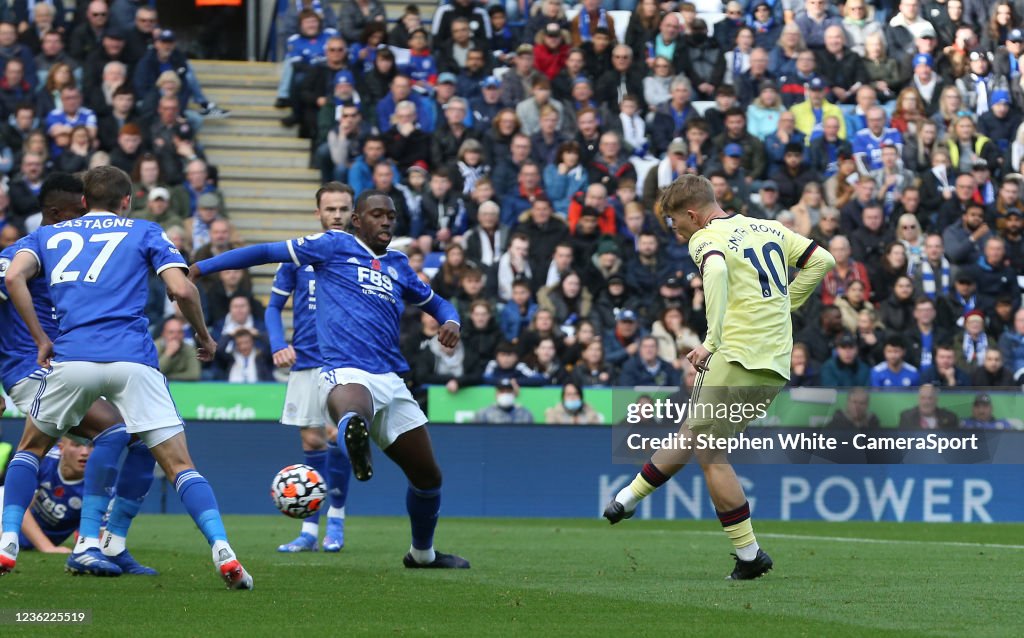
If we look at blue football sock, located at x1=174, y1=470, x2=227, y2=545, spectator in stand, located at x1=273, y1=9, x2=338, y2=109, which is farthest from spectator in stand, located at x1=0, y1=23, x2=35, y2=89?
blue football sock, located at x1=174, y1=470, x2=227, y2=545

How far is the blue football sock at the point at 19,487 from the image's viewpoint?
28.6 feet

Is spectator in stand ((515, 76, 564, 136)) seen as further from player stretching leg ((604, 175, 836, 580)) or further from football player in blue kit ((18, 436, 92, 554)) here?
player stretching leg ((604, 175, 836, 580))

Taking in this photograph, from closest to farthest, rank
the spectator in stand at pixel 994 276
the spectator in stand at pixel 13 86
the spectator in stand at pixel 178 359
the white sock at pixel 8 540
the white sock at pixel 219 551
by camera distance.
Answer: the white sock at pixel 219 551 < the white sock at pixel 8 540 < the spectator in stand at pixel 178 359 < the spectator in stand at pixel 13 86 < the spectator in stand at pixel 994 276

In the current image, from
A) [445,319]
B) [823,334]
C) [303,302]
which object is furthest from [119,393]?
[823,334]

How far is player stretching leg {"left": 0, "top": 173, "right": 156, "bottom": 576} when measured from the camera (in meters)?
9.45

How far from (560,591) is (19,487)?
292 cm

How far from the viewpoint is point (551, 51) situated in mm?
22391

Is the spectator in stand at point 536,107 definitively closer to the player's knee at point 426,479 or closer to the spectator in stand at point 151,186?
the spectator in stand at point 151,186

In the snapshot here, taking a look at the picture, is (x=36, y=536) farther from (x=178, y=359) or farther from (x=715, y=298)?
(x=178, y=359)

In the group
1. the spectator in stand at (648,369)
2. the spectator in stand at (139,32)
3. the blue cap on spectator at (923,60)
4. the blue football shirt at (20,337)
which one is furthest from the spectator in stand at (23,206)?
the blue cap on spectator at (923,60)

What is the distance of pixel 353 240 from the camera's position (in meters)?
10.0

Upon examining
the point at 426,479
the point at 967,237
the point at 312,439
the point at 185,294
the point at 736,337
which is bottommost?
the point at 312,439

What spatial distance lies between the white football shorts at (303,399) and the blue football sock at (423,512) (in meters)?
2.35

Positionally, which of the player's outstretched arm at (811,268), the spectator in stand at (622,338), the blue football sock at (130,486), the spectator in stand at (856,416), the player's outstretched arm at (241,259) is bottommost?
the spectator in stand at (856,416)
